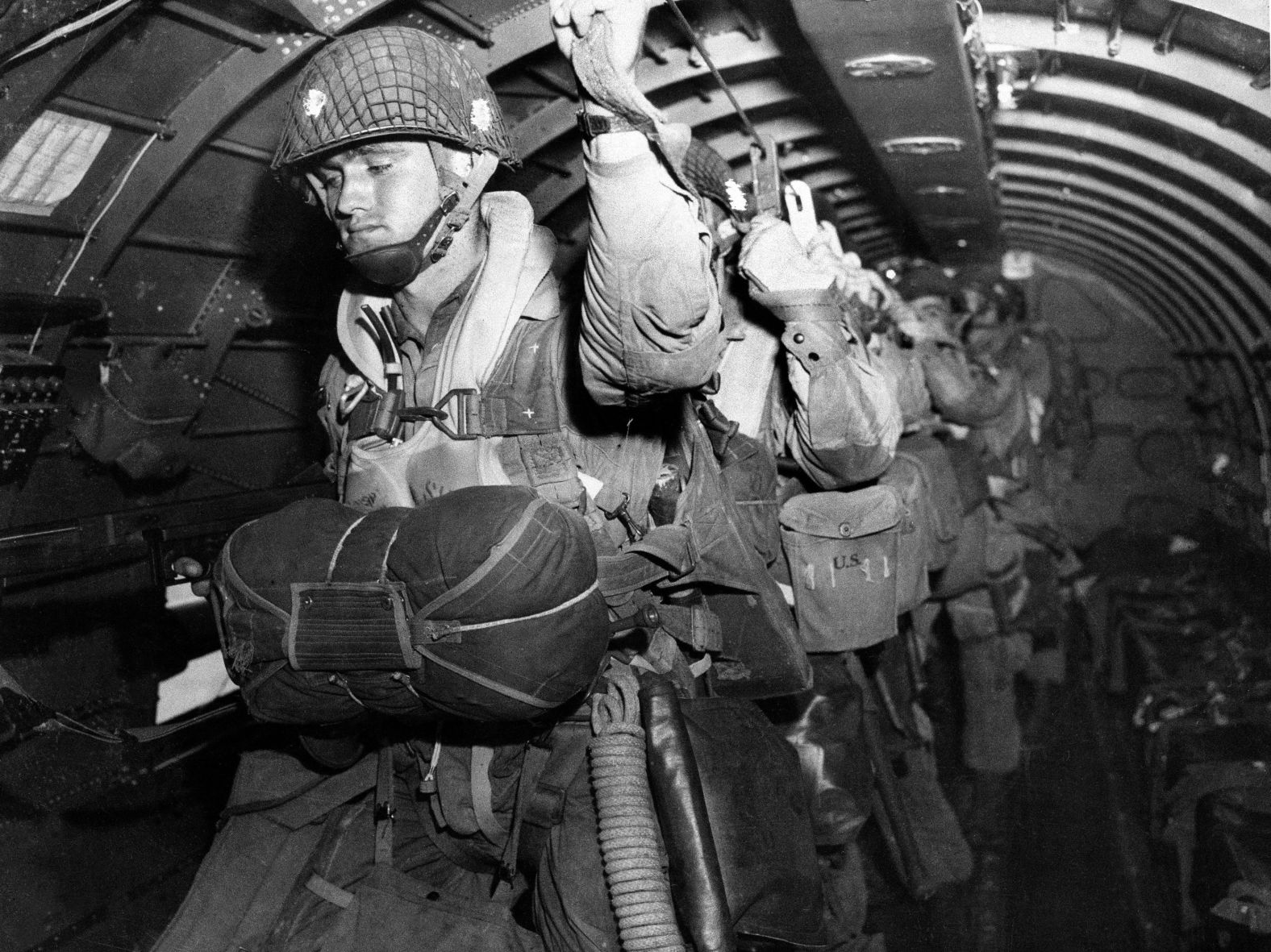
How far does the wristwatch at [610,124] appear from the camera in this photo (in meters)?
2.04

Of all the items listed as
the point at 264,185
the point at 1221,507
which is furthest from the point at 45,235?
the point at 1221,507

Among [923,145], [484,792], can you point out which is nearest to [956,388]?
[923,145]

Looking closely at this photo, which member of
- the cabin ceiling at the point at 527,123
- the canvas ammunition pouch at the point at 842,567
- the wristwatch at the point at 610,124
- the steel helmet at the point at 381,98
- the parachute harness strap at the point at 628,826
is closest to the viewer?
the wristwatch at the point at 610,124

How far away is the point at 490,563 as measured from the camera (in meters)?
2.10

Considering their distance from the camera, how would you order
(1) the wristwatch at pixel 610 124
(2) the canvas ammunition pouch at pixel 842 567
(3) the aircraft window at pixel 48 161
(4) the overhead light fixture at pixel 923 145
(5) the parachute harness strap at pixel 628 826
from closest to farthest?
1. (1) the wristwatch at pixel 610 124
2. (5) the parachute harness strap at pixel 628 826
3. (3) the aircraft window at pixel 48 161
4. (2) the canvas ammunition pouch at pixel 842 567
5. (4) the overhead light fixture at pixel 923 145

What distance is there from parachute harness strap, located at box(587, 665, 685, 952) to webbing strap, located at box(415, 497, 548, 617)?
632 millimetres

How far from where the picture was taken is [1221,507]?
323 inches

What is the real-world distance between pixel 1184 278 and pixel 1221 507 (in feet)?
6.31

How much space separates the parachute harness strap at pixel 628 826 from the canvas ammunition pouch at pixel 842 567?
1.28 metres

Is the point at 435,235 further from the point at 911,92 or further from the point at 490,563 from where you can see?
the point at 911,92

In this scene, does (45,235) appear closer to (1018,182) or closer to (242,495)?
(242,495)

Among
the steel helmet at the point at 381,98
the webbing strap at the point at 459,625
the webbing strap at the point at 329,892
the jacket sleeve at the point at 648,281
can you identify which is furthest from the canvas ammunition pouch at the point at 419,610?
the steel helmet at the point at 381,98

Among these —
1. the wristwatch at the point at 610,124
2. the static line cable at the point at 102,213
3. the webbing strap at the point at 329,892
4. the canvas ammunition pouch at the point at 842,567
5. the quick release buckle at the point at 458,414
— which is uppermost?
the wristwatch at the point at 610,124

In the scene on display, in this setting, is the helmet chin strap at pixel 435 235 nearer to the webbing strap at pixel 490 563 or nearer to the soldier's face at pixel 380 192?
the soldier's face at pixel 380 192
